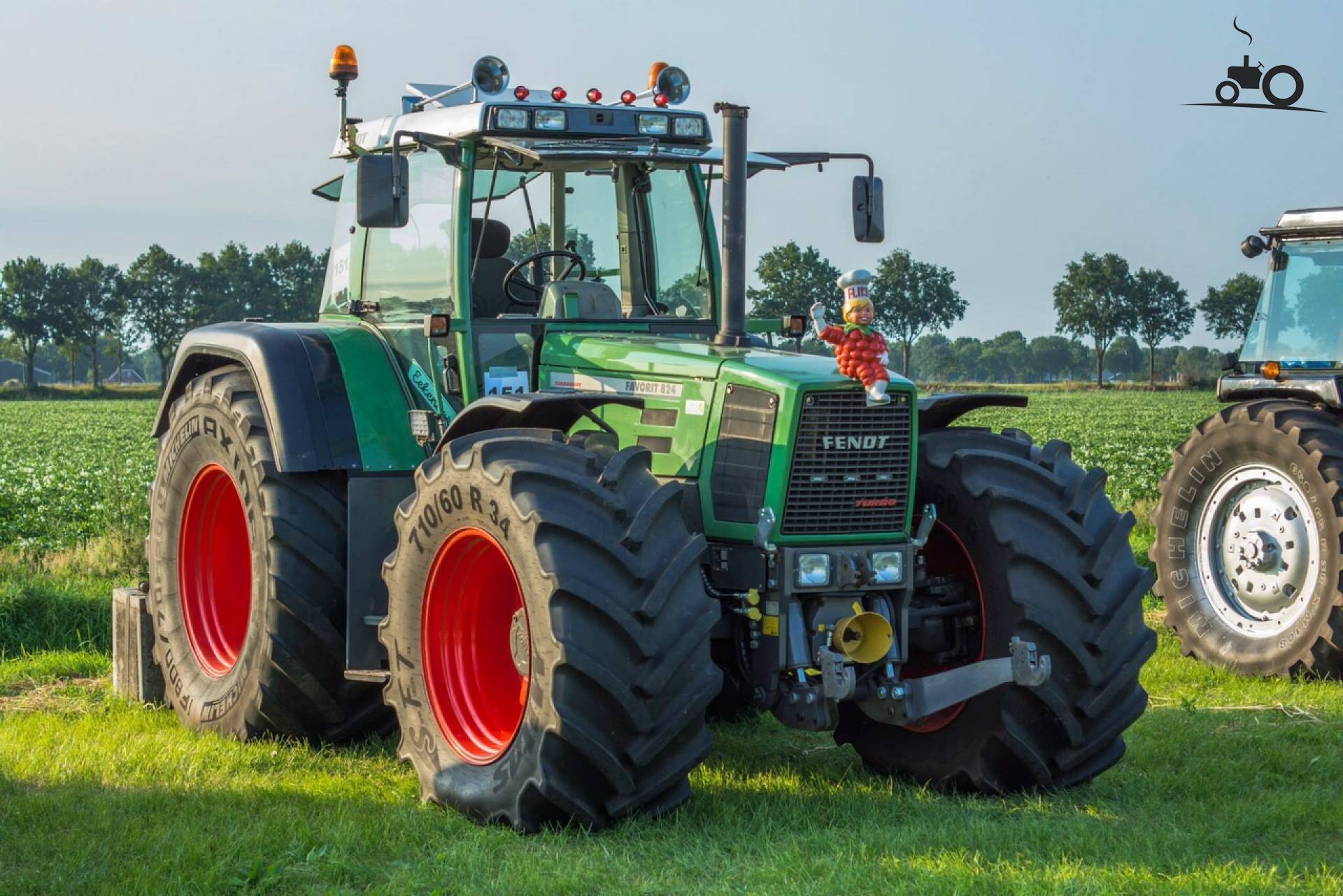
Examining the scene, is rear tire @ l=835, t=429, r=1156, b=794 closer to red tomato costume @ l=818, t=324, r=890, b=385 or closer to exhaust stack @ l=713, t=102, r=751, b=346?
red tomato costume @ l=818, t=324, r=890, b=385

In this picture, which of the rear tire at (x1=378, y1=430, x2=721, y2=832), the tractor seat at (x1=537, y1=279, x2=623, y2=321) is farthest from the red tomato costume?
the tractor seat at (x1=537, y1=279, x2=623, y2=321)

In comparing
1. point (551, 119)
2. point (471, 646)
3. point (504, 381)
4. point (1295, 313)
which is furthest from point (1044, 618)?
point (1295, 313)

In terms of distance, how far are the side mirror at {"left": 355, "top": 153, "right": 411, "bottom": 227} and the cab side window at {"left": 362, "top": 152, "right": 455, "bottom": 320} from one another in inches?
24.7

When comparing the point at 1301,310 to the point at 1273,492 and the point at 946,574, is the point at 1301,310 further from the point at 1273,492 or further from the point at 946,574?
the point at 946,574

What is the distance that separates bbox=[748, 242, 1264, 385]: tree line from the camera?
73.6 meters

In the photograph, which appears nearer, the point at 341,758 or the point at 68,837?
the point at 68,837

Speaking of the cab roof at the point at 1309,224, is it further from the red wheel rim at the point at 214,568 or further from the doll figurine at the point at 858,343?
the red wheel rim at the point at 214,568

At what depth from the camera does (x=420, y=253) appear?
7051mm

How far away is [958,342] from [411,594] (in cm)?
10835

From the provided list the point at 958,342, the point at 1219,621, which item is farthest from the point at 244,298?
the point at 1219,621

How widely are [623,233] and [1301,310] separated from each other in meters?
4.80

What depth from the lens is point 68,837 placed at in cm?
543

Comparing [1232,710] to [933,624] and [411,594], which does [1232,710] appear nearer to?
[933,624]

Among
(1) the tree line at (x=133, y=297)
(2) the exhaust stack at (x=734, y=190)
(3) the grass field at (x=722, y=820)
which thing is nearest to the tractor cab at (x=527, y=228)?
(2) the exhaust stack at (x=734, y=190)
